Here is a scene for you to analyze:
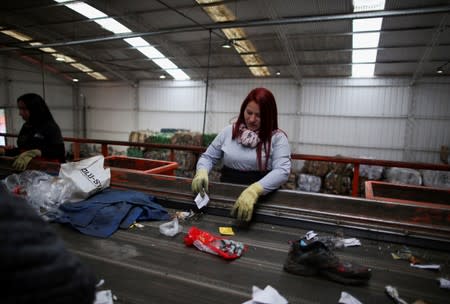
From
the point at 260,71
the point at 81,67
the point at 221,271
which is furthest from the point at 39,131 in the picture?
the point at 81,67

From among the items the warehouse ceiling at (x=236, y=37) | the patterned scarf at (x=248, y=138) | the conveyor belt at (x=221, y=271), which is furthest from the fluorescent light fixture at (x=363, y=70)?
the conveyor belt at (x=221, y=271)

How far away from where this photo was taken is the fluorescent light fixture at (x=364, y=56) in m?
8.49

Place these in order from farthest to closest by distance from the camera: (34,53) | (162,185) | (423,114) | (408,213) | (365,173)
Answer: (34,53)
(423,114)
(365,173)
(162,185)
(408,213)

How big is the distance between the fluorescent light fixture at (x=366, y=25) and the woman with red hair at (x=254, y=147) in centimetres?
655

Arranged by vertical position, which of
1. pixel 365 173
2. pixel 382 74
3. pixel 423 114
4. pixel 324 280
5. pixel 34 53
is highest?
pixel 34 53

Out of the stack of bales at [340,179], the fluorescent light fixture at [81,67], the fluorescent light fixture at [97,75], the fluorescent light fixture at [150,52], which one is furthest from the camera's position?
the fluorescent light fixture at [97,75]

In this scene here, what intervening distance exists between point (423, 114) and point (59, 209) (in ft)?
35.7

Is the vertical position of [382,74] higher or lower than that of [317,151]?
higher

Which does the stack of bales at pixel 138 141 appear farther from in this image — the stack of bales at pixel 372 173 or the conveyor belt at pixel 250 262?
the conveyor belt at pixel 250 262

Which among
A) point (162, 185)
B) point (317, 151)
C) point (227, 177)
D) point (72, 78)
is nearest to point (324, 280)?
point (227, 177)

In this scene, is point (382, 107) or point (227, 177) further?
point (382, 107)

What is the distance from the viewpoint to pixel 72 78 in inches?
587

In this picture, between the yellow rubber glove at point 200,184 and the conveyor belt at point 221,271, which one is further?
the yellow rubber glove at point 200,184

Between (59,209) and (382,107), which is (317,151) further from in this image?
(59,209)
